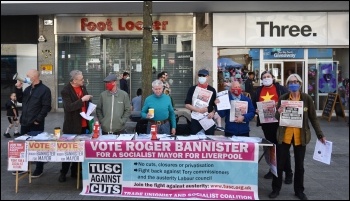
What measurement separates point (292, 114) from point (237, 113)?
952 mm

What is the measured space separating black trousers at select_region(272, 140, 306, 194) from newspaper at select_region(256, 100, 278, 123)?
25.4 inches

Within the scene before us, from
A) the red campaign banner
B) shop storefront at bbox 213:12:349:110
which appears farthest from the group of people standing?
shop storefront at bbox 213:12:349:110

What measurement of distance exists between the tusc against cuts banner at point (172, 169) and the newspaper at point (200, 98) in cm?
131

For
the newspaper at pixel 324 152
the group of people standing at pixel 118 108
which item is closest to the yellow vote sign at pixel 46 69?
the group of people standing at pixel 118 108

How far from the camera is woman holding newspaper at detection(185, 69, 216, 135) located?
6.63m

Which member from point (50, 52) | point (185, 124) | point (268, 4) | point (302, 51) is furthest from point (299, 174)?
point (50, 52)

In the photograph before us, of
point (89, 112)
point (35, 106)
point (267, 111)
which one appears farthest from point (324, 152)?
point (35, 106)

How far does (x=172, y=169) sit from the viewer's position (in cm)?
550

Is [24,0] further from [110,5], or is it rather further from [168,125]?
[168,125]

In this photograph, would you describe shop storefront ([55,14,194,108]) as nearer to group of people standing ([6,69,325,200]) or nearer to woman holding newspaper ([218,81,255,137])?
group of people standing ([6,69,325,200])

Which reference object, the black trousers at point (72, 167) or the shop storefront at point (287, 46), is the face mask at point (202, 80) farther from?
the shop storefront at point (287, 46)

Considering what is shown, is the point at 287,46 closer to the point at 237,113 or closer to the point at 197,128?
the point at 197,128

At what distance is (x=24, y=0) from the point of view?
44.2ft

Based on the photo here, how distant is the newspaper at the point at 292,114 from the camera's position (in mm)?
5404
